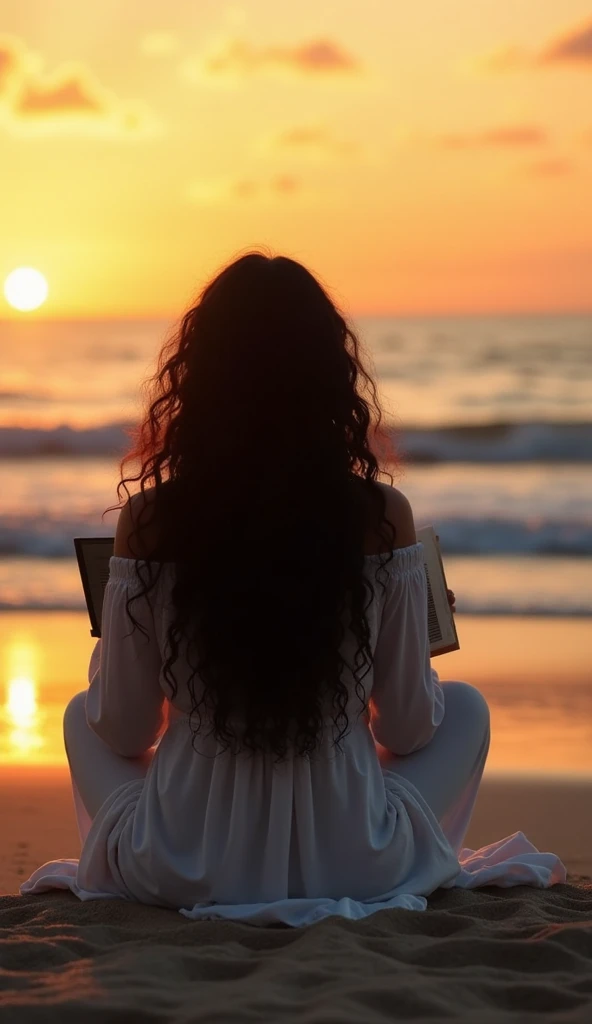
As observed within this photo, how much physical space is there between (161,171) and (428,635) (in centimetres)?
2231

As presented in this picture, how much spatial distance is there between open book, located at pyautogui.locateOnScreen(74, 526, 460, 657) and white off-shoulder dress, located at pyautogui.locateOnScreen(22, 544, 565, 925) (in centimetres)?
30

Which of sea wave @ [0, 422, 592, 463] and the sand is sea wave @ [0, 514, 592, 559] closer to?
sea wave @ [0, 422, 592, 463]

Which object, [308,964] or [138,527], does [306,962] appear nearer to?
[308,964]

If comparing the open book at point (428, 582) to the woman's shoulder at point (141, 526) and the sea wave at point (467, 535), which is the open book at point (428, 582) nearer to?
the woman's shoulder at point (141, 526)

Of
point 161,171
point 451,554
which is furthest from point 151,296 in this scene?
point 451,554

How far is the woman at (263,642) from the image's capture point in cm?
321

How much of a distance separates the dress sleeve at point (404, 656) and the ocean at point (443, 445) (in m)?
0.32

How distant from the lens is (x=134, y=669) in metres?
3.37

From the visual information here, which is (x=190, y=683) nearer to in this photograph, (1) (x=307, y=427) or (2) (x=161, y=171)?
(1) (x=307, y=427)

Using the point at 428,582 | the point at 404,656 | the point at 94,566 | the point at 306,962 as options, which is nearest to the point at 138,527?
the point at 94,566

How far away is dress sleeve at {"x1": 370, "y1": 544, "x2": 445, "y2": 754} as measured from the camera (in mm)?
3387

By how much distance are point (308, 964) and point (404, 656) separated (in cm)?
79

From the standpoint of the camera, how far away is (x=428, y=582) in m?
3.79

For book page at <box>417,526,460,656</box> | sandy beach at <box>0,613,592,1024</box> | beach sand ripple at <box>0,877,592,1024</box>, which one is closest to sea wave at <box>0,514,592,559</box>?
sandy beach at <box>0,613,592,1024</box>
